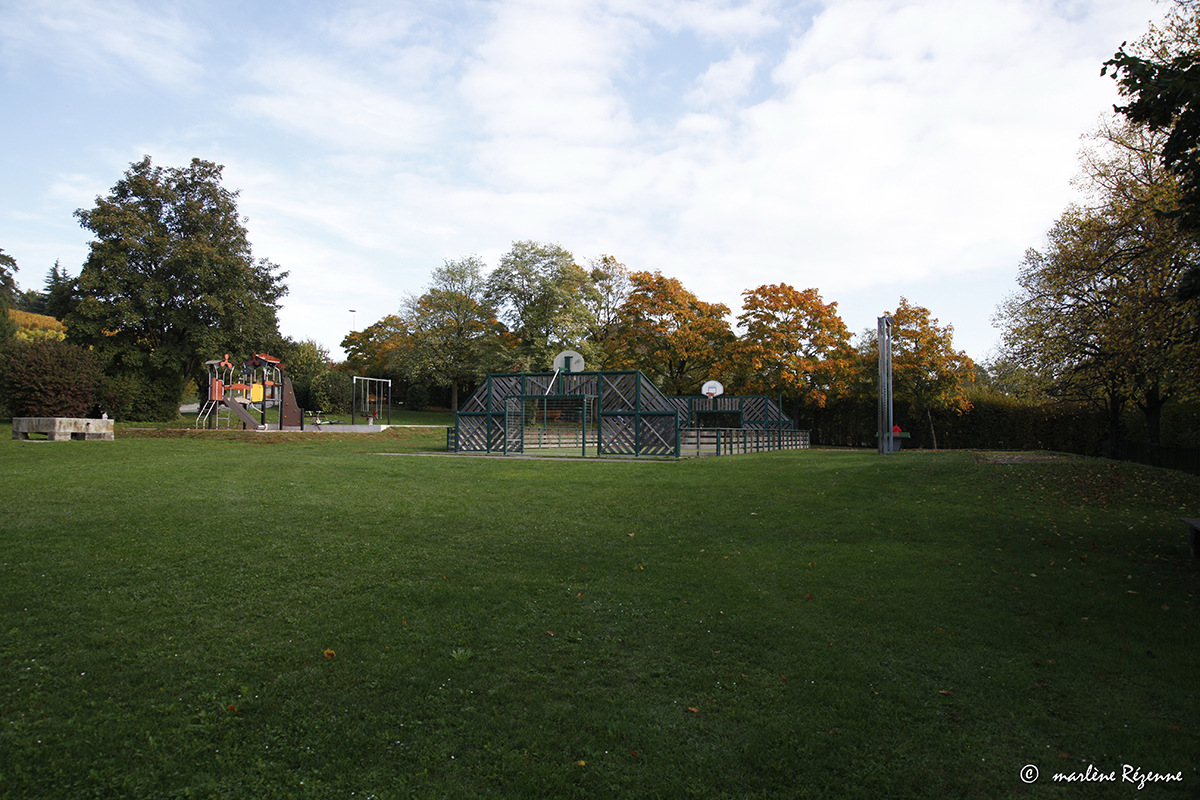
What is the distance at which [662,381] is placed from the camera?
126 feet

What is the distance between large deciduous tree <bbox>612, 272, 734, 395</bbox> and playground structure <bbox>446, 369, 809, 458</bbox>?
6.74m

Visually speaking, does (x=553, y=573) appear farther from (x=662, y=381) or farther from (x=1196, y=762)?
(x=662, y=381)

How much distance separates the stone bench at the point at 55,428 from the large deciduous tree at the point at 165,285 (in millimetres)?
9547

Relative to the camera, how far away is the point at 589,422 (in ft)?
100

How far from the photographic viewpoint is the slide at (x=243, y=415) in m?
29.5

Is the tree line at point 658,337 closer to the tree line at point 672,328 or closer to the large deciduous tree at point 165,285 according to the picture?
the tree line at point 672,328

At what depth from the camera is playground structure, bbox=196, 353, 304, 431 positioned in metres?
29.4

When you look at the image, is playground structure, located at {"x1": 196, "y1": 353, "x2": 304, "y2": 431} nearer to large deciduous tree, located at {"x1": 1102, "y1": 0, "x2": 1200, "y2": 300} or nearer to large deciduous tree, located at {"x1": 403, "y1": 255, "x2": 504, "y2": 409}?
large deciduous tree, located at {"x1": 403, "y1": 255, "x2": 504, "y2": 409}

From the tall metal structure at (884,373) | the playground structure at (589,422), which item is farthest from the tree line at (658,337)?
the tall metal structure at (884,373)

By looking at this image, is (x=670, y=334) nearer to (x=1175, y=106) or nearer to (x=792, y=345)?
(x=792, y=345)

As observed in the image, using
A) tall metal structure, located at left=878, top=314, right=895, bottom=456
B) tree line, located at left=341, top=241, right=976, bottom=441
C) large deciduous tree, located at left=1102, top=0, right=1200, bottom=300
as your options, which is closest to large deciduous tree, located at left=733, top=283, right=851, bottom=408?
tree line, located at left=341, top=241, right=976, bottom=441

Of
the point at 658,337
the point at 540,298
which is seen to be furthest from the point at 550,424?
the point at 540,298

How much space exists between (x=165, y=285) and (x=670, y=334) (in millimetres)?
25409

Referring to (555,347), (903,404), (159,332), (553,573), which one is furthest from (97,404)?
(903,404)
